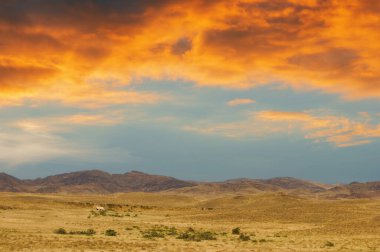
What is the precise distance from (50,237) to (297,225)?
100ft

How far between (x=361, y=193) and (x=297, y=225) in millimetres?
130748

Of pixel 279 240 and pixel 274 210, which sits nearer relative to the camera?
pixel 279 240

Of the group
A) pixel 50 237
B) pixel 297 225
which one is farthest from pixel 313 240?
pixel 50 237

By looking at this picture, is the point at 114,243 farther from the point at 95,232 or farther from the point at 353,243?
the point at 353,243

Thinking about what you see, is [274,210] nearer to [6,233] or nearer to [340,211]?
Answer: [340,211]

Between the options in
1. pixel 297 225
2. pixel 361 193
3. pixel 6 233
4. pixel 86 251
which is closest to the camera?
pixel 86 251

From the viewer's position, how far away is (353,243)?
39531 millimetres

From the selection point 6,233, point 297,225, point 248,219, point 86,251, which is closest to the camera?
point 86,251

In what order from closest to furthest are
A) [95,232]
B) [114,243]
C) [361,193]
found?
[114,243] → [95,232] → [361,193]

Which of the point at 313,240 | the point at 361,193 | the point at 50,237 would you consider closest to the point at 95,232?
the point at 50,237

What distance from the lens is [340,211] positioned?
239ft

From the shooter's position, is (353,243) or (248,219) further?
(248,219)

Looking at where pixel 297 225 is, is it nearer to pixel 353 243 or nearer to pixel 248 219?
pixel 248 219

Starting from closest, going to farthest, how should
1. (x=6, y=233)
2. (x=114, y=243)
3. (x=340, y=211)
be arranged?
1. (x=114, y=243)
2. (x=6, y=233)
3. (x=340, y=211)
